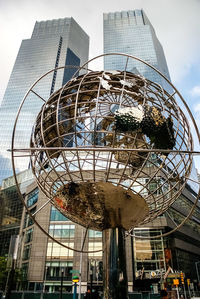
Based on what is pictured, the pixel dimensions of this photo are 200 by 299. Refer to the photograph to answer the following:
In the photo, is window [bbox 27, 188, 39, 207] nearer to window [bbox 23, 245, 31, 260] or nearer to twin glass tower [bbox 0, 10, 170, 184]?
window [bbox 23, 245, 31, 260]

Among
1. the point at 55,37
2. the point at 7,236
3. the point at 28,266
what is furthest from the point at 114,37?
the point at 28,266

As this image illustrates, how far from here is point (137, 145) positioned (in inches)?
163

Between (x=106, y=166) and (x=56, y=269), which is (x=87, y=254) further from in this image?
(x=106, y=166)

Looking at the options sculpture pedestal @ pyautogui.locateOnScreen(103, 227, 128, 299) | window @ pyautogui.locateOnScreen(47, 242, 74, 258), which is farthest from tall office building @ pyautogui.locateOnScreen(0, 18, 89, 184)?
sculpture pedestal @ pyautogui.locateOnScreen(103, 227, 128, 299)

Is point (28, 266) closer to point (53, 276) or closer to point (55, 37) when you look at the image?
point (53, 276)

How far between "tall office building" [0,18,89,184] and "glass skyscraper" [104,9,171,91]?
18762 mm

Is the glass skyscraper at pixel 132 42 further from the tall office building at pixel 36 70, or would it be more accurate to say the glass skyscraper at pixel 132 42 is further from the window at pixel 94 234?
the window at pixel 94 234

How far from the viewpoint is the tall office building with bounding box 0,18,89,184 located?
6888cm

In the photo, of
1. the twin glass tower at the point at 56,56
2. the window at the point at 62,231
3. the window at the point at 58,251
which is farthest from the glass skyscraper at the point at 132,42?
the window at the point at 58,251

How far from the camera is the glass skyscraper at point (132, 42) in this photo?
77.8m

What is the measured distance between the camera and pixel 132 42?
88125mm

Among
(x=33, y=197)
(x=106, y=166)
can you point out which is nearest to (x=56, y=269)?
(x=33, y=197)

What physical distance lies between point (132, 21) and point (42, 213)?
330ft

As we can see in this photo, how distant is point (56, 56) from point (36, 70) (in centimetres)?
1188
